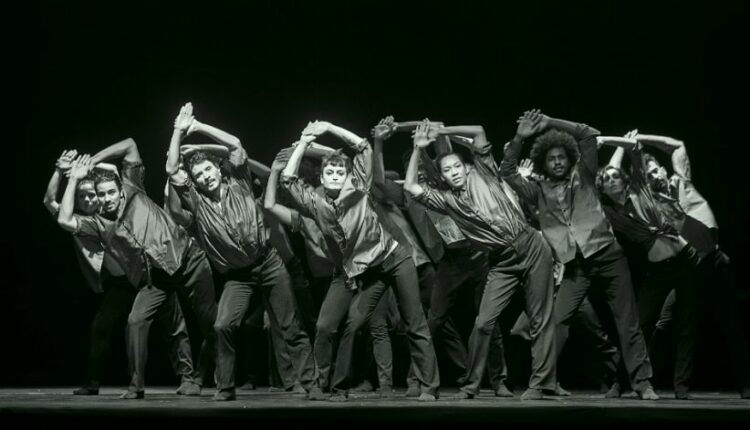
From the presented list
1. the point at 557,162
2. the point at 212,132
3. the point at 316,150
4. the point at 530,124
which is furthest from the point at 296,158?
the point at 557,162

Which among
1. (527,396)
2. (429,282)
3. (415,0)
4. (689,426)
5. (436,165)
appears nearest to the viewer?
(689,426)

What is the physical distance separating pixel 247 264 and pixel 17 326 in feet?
11.0

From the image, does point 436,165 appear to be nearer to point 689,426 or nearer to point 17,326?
point 689,426

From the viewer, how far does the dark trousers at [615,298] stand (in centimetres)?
660

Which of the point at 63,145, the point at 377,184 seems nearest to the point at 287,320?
the point at 377,184

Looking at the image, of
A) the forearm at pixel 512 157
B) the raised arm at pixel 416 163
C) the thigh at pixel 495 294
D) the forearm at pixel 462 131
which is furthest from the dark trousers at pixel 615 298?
the raised arm at pixel 416 163

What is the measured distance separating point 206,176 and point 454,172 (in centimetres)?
151

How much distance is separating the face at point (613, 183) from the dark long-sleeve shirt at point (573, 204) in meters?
0.21

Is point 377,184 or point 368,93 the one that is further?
point 368,93

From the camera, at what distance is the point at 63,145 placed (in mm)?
9047

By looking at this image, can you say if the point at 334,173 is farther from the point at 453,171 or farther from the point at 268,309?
the point at 268,309

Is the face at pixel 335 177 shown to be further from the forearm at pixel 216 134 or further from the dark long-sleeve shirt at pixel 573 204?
the dark long-sleeve shirt at pixel 573 204

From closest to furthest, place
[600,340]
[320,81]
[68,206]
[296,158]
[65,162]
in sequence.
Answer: [296,158]
[68,206]
[600,340]
[65,162]
[320,81]

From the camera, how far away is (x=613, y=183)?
6.96 metres
